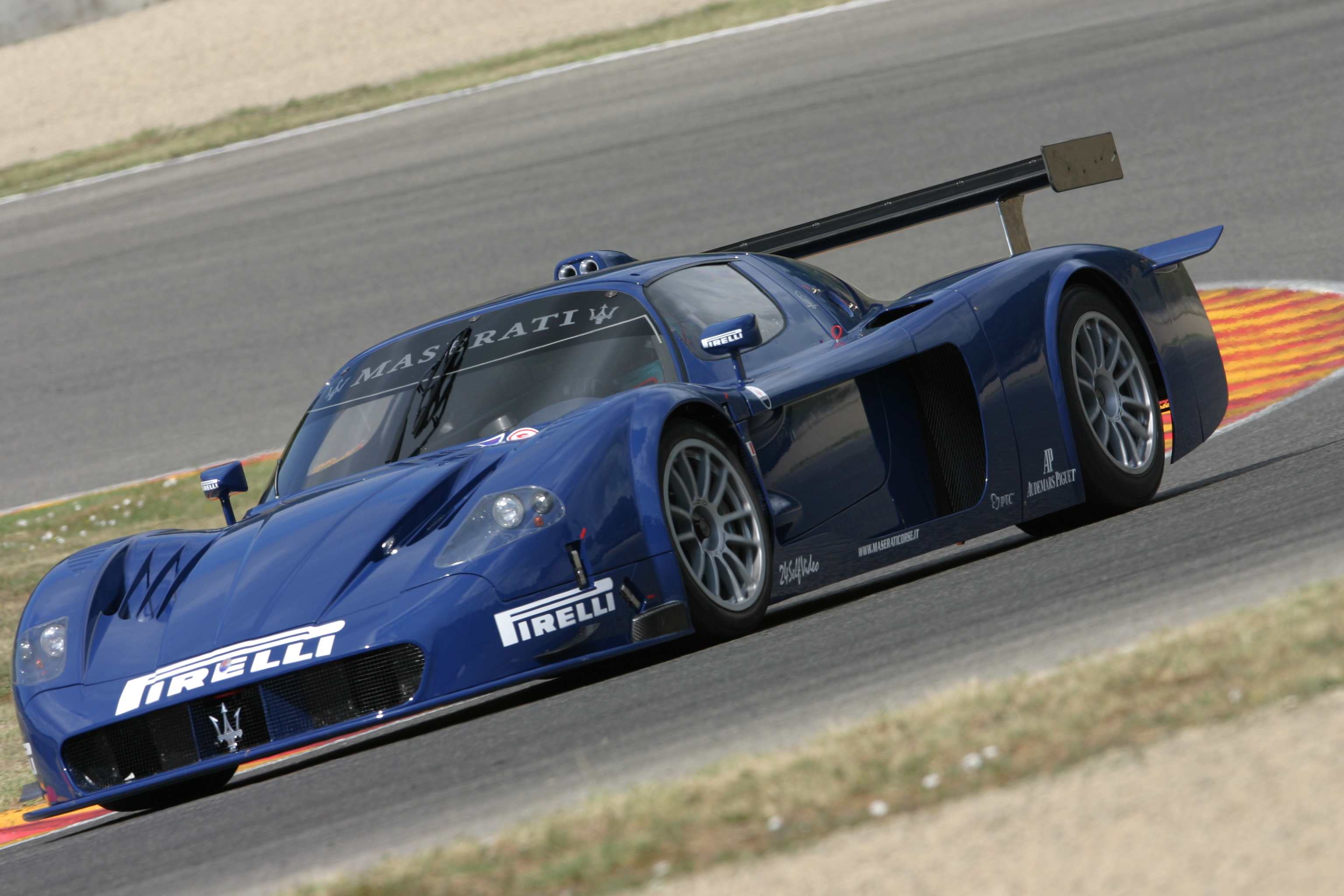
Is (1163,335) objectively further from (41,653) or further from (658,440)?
(41,653)

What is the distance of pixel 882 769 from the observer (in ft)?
10.9

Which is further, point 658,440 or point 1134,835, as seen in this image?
point 658,440

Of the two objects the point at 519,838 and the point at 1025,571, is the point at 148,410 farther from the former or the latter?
the point at 519,838

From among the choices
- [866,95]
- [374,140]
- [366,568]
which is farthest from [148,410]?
[366,568]

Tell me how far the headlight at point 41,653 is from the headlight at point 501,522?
1.16 meters

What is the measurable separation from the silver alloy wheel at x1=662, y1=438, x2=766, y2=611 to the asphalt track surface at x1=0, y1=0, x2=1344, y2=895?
0.58 ft

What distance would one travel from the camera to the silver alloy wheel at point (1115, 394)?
6.73 meters

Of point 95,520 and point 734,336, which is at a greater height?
point 734,336

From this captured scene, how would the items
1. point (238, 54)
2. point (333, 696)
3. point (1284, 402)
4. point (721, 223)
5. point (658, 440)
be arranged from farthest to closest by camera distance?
point (238, 54) < point (721, 223) < point (1284, 402) < point (658, 440) < point (333, 696)

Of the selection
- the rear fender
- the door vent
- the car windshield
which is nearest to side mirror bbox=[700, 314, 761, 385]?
the car windshield
